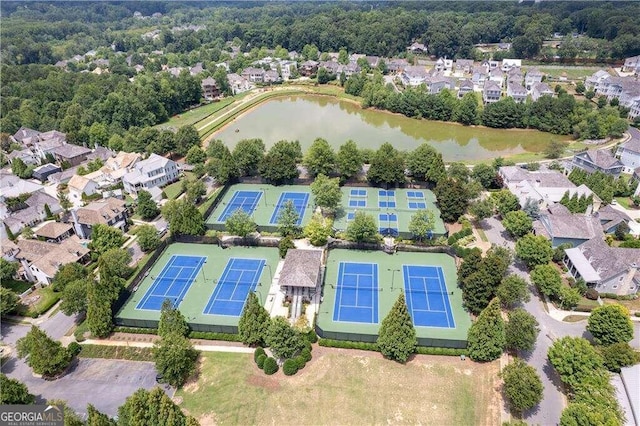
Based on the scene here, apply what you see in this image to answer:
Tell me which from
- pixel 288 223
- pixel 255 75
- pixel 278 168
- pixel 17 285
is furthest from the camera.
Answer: pixel 255 75

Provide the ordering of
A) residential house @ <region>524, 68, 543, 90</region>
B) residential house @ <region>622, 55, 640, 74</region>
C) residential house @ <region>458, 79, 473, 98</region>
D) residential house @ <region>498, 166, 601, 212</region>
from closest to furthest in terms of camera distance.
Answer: residential house @ <region>498, 166, 601, 212</region> < residential house @ <region>458, 79, 473, 98</region> < residential house @ <region>524, 68, 543, 90</region> < residential house @ <region>622, 55, 640, 74</region>

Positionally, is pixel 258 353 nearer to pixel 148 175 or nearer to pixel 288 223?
pixel 288 223

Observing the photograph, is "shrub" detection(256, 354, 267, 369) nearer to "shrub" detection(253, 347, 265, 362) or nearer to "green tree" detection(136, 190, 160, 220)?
"shrub" detection(253, 347, 265, 362)

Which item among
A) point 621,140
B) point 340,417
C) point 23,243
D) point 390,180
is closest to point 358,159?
point 390,180

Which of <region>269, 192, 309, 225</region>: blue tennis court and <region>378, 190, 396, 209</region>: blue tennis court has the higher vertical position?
<region>269, 192, 309, 225</region>: blue tennis court

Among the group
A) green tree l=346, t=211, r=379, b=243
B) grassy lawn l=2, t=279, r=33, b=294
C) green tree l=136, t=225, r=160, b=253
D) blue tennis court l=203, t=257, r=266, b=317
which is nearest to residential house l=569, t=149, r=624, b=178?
green tree l=346, t=211, r=379, b=243

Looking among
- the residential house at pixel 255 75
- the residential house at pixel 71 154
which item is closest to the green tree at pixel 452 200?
the residential house at pixel 71 154

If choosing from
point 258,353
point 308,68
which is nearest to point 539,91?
point 308,68
